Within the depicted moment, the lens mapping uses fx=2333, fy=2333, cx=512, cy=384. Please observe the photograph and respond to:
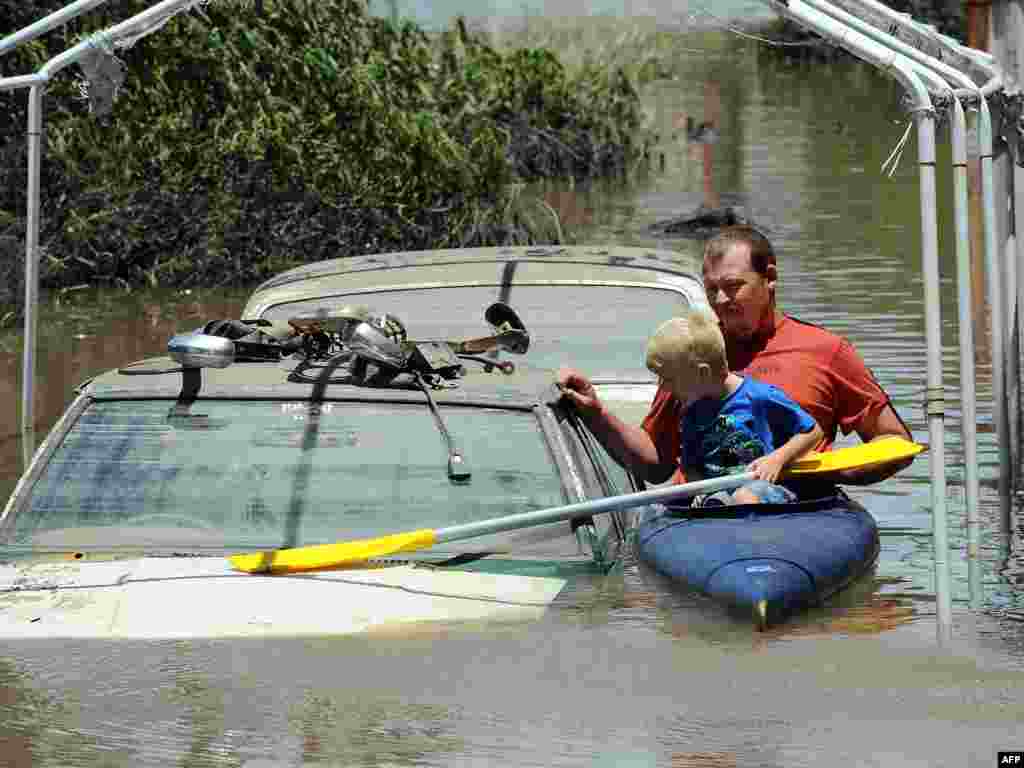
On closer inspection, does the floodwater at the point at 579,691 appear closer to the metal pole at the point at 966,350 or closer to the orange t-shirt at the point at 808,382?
the metal pole at the point at 966,350

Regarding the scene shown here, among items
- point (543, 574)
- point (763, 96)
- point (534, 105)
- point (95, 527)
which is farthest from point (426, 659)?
point (763, 96)

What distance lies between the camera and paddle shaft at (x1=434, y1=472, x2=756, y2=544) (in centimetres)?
682

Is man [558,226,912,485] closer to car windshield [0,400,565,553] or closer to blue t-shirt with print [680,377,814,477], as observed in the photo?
blue t-shirt with print [680,377,814,477]

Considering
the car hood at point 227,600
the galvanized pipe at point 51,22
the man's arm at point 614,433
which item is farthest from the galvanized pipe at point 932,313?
the galvanized pipe at point 51,22

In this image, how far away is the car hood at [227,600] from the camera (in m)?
6.53

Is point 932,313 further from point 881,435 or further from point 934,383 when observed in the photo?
point 881,435

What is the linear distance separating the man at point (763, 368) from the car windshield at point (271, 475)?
911mm

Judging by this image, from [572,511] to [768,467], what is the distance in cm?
82

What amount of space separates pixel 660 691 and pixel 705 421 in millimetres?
1033

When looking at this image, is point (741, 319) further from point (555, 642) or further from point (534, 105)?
point (534, 105)

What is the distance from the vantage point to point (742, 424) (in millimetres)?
7578

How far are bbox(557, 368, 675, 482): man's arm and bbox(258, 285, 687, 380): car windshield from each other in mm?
1865

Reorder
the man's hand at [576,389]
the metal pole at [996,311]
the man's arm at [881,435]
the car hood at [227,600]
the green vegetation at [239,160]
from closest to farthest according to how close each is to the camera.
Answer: the car hood at [227,600]
the man's hand at [576,389]
the man's arm at [881,435]
the metal pole at [996,311]
the green vegetation at [239,160]

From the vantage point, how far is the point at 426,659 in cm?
688
